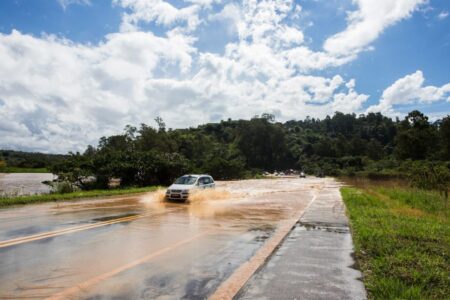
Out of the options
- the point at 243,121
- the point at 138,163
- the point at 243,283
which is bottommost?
the point at 243,283

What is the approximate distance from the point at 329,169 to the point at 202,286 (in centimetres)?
11675

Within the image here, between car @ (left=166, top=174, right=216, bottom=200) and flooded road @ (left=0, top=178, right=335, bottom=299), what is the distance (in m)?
7.70

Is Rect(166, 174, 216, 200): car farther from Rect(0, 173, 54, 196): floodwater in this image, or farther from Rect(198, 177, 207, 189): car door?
Rect(0, 173, 54, 196): floodwater

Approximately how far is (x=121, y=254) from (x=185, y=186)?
1447 centimetres

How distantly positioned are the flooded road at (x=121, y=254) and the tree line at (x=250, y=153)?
18.2m

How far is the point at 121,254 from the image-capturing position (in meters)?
7.95

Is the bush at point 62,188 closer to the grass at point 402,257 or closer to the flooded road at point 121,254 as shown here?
the flooded road at point 121,254

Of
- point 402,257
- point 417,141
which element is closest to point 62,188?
point 402,257

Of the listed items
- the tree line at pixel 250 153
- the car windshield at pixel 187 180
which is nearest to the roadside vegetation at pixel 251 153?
the tree line at pixel 250 153

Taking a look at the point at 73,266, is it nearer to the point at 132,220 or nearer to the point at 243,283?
the point at 243,283

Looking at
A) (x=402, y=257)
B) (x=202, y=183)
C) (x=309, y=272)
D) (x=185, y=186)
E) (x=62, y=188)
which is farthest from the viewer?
(x=62, y=188)

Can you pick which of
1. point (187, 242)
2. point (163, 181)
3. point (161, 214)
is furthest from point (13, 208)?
point (163, 181)

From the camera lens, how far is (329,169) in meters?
118

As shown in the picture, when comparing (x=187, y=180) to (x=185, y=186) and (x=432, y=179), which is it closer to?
(x=185, y=186)
